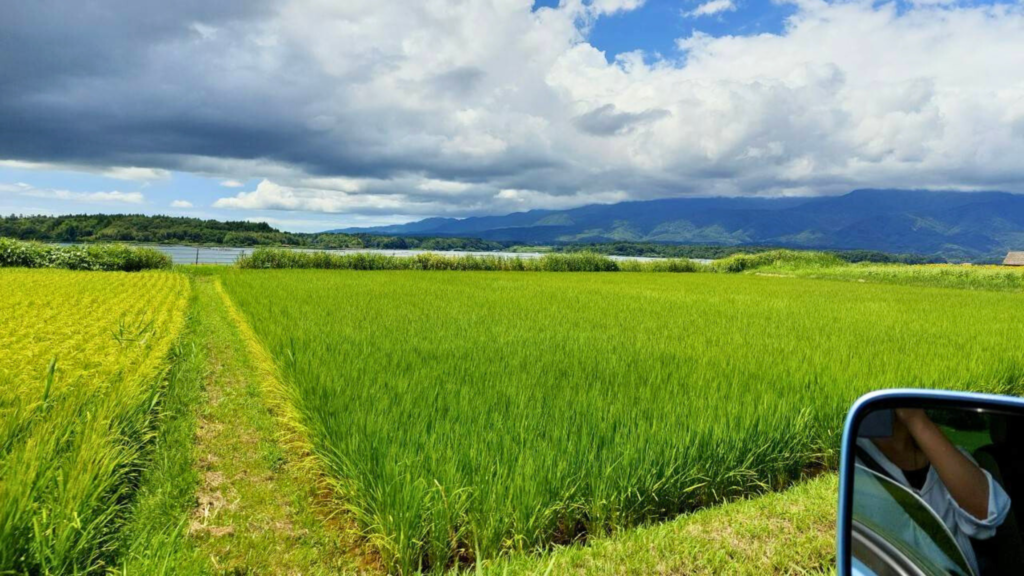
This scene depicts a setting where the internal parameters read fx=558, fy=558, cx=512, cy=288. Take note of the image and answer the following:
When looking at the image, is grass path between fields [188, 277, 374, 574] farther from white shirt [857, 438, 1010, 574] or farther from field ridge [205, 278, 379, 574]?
white shirt [857, 438, 1010, 574]

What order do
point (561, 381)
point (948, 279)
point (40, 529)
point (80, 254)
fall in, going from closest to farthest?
point (40, 529)
point (561, 381)
point (80, 254)
point (948, 279)

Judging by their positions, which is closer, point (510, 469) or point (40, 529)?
point (40, 529)

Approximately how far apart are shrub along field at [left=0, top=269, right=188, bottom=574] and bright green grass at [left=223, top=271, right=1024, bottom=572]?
116 centimetres

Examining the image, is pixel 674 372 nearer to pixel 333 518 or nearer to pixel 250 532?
pixel 333 518

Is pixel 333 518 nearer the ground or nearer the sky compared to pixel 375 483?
nearer the ground

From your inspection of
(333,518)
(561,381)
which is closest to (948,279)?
(561,381)

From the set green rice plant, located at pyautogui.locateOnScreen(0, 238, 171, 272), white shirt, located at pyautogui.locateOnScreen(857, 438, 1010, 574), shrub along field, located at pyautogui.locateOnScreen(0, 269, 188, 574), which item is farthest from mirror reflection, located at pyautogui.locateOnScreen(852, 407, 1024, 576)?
green rice plant, located at pyautogui.locateOnScreen(0, 238, 171, 272)

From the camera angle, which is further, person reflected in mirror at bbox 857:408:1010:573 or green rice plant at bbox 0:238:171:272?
green rice plant at bbox 0:238:171:272

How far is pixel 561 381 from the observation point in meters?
5.22

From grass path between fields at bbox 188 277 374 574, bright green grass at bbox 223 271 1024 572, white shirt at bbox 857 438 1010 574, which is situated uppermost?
white shirt at bbox 857 438 1010 574

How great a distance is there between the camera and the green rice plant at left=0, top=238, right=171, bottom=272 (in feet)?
84.3

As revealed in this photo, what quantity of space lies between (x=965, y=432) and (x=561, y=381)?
441 cm

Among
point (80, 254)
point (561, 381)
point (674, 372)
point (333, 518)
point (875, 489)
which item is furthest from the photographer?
point (80, 254)

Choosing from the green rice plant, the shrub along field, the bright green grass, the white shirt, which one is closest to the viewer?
the white shirt
